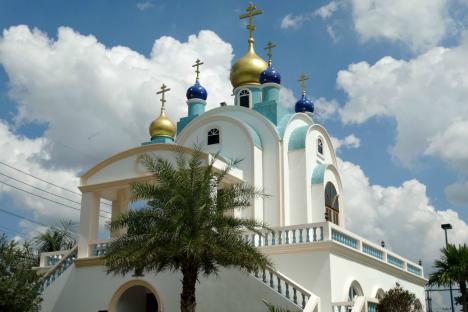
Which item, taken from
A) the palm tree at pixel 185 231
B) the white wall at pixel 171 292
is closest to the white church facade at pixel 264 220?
the white wall at pixel 171 292

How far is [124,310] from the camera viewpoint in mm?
20250

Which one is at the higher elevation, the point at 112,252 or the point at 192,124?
the point at 192,124

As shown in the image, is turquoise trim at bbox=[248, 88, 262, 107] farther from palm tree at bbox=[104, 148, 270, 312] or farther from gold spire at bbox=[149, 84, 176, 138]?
palm tree at bbox=[104, 148, 270, 312]

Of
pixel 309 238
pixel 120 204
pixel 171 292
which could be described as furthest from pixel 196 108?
pixel 309 238

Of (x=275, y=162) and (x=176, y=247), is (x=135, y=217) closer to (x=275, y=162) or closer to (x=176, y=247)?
(x=176, y=247)

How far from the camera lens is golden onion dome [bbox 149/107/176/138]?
28219 mm

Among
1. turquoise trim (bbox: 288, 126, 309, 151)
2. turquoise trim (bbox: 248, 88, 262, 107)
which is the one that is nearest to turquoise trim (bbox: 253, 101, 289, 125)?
turquoise trim (bbox: 288, 126, 309, 151)

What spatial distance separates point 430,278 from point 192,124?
10977 millimetres

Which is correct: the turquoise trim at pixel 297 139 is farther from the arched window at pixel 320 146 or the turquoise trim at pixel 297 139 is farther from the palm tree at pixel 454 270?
the palm tree at pixel 454 270

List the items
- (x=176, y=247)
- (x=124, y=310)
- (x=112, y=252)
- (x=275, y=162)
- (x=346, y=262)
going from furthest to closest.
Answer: (x=275, y=162), (x=124, y=310), (x=346, y=262), (x=112, y=252), (x=176, y=247)

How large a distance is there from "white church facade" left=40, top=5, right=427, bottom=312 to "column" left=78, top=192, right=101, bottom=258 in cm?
4

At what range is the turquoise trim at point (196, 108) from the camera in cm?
2662

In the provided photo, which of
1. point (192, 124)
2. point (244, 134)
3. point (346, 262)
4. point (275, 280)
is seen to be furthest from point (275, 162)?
point (275, 280)

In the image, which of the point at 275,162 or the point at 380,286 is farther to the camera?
the point at 275,162
